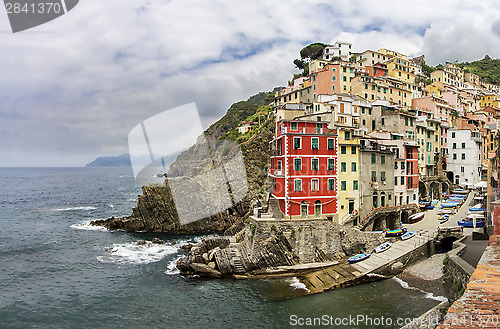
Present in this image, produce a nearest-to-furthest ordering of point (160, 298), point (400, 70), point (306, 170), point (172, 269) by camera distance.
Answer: point (160, 298) < point (306, 170) < point (172, 269) < point (400, 70)

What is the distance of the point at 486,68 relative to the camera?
488 feet

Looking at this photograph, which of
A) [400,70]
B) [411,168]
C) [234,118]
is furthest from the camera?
[234,118]

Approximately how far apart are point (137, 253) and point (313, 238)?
23603mm

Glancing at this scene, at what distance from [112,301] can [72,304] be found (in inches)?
134

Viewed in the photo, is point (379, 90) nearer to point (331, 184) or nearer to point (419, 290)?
point (331, 184)

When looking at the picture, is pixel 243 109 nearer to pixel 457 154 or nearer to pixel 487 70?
pixel 457 154

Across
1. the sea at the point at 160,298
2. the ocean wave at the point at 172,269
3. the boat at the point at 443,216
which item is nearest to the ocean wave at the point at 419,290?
the sea at the point at 160,298

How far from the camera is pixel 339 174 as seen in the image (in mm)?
36938

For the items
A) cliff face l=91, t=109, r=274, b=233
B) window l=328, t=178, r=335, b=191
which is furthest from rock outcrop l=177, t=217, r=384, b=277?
cliff face l=91, t=109, r=274, b=233

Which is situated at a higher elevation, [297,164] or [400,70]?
[400,70]

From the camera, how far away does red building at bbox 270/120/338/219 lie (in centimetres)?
3444

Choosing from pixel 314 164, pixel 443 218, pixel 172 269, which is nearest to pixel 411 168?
pixel 443 218

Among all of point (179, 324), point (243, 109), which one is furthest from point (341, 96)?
point (243, 109)

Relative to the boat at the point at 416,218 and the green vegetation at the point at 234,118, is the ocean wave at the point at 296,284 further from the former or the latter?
the green vegetation at the point at 234,118
